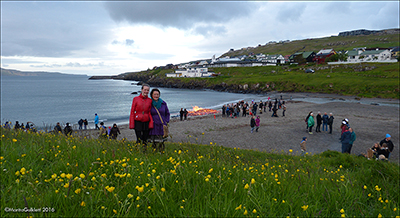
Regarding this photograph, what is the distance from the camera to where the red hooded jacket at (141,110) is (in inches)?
259

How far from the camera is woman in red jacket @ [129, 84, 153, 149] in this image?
21.5ft

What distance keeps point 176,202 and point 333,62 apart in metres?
129

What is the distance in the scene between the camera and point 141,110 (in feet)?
21.8

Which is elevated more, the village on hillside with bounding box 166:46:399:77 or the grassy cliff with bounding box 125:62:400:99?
the village on hillside with bounding box 166:46:399:77

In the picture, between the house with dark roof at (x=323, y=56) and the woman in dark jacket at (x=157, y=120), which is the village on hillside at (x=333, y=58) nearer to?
the house with dark roof at (x=323, y=56)

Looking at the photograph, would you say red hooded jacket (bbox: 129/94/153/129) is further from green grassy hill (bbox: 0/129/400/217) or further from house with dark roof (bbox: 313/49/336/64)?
house with dark roof (bbox: 313/49/336/64)

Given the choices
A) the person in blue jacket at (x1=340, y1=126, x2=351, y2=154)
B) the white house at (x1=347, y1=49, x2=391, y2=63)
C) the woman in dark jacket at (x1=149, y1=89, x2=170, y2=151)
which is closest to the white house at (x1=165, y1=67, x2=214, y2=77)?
the white house at (x1=347, y1=49, x2=391, y2=63)

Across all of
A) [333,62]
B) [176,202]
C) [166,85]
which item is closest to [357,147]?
[176,202]

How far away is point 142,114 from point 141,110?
0.44ft

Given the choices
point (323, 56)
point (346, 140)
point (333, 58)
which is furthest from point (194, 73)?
point (346, 140)

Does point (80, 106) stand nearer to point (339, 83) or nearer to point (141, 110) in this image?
point (141, 110)

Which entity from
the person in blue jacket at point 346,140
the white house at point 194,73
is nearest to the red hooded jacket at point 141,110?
the person in blue jacket at point 346,140

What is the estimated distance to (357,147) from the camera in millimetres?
17266

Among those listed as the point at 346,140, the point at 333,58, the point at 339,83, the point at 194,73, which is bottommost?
the point at 346,140
